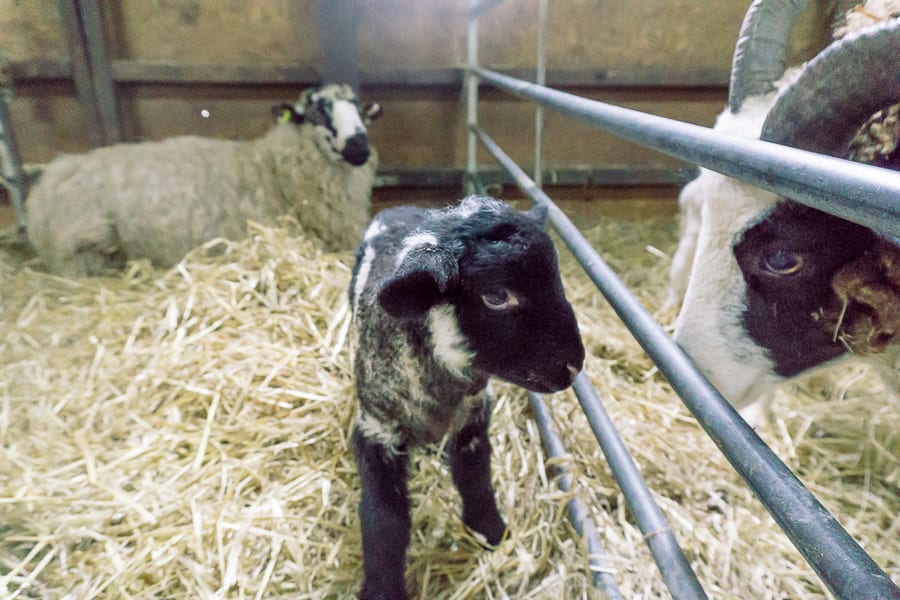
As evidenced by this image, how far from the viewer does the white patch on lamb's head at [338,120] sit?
13.0ft

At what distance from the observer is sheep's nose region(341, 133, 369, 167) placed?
3.94m

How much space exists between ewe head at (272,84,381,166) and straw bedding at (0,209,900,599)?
1.26 metres

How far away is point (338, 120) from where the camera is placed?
3.99 meters

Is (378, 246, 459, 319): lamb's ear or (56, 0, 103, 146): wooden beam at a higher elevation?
(56, 0, 103, 146): wooden beam

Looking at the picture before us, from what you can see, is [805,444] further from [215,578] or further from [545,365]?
[215,578]

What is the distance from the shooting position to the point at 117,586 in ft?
5.68

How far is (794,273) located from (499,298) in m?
0.79

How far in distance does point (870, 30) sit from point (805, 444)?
1.86 m

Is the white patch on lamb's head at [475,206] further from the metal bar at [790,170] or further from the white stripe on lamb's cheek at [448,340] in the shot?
the metal bar at [790,170]

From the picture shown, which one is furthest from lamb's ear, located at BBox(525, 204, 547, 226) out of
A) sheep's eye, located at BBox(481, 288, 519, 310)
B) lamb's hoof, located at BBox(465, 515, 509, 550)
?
lamb's hoof, located at BBox(465, 515, 509, 550)

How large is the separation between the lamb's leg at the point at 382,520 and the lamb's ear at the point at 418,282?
1.93 ft

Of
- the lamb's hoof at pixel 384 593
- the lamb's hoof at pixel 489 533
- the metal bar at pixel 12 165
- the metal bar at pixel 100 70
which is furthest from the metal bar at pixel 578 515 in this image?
the metal bar at pixel 12 165

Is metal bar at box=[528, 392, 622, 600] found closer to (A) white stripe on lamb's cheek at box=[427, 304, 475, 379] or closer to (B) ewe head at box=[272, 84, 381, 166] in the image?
(A) white stripe on lamb's cheek at box=[427, 304, 475, 379]

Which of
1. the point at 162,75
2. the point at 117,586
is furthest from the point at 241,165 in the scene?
the point at 117,586
